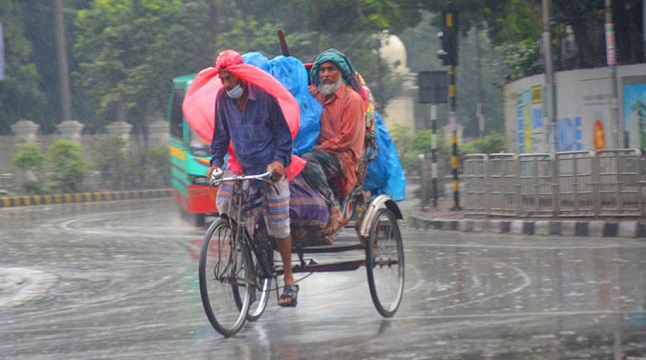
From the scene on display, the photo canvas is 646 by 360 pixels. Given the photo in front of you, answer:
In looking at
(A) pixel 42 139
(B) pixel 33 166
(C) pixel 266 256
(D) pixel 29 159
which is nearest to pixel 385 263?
A: (C) pixel 266 256

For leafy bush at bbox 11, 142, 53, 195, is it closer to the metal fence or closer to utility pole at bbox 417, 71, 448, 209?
utility pole at bbox 417, 71, 448, 209

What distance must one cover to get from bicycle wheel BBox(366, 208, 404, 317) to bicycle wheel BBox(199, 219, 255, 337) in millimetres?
874

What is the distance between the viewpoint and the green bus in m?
20.1

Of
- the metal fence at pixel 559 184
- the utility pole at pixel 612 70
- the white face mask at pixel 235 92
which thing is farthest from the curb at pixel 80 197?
the white face mask at pixel 235 92

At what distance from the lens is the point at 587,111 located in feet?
69.0

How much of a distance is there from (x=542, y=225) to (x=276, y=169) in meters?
10.6

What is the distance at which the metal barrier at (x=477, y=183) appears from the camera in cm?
1902

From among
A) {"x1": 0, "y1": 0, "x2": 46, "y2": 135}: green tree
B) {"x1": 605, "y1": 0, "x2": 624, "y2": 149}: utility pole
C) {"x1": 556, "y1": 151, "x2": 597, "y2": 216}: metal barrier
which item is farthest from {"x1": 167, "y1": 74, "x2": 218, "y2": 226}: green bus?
{"x1": 0, "y1": 0, "x2": 46, "y2": 135}: green tree

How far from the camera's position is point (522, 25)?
→ 67.5 ft

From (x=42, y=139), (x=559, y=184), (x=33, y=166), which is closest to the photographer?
(x=559, y=184)

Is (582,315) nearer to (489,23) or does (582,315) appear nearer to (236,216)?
(236,216)

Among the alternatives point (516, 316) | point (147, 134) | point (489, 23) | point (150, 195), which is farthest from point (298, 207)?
point (147, 134)

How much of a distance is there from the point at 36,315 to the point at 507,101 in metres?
18.7

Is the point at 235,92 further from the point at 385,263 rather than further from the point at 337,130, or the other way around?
the point at 385,263
